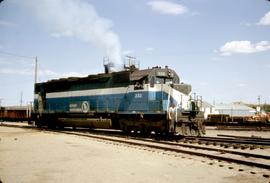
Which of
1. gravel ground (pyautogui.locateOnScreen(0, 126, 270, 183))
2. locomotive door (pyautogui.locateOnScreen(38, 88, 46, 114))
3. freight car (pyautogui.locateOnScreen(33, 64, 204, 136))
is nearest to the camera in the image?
gravel ground (pyautogui.locateOnScreen(0, 126, 270, 183))

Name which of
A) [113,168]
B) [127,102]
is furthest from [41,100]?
[113,168]

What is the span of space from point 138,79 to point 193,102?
328cm

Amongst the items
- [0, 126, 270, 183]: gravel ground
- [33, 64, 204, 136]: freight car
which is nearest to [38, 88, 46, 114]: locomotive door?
[33, 64, 204, 136]: freight car

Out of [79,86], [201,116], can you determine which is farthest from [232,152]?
[79,86]

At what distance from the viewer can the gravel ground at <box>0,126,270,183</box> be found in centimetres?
750

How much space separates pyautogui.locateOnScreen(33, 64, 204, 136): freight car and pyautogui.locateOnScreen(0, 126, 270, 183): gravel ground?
4689 millimetres

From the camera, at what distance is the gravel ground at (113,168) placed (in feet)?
24.6

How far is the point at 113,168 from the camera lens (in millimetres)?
8805

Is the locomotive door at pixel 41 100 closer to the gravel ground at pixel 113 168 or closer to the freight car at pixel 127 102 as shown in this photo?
the freight car at pixel 127 102

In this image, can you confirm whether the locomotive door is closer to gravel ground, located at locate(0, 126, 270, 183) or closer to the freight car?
the freight car

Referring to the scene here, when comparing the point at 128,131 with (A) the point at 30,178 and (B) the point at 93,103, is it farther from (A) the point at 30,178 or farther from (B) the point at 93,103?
(A) the point at 30,178

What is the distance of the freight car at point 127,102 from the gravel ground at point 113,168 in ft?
15.4

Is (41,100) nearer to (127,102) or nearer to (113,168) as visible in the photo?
(127,102)

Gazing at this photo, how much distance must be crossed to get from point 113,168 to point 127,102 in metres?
9.84
